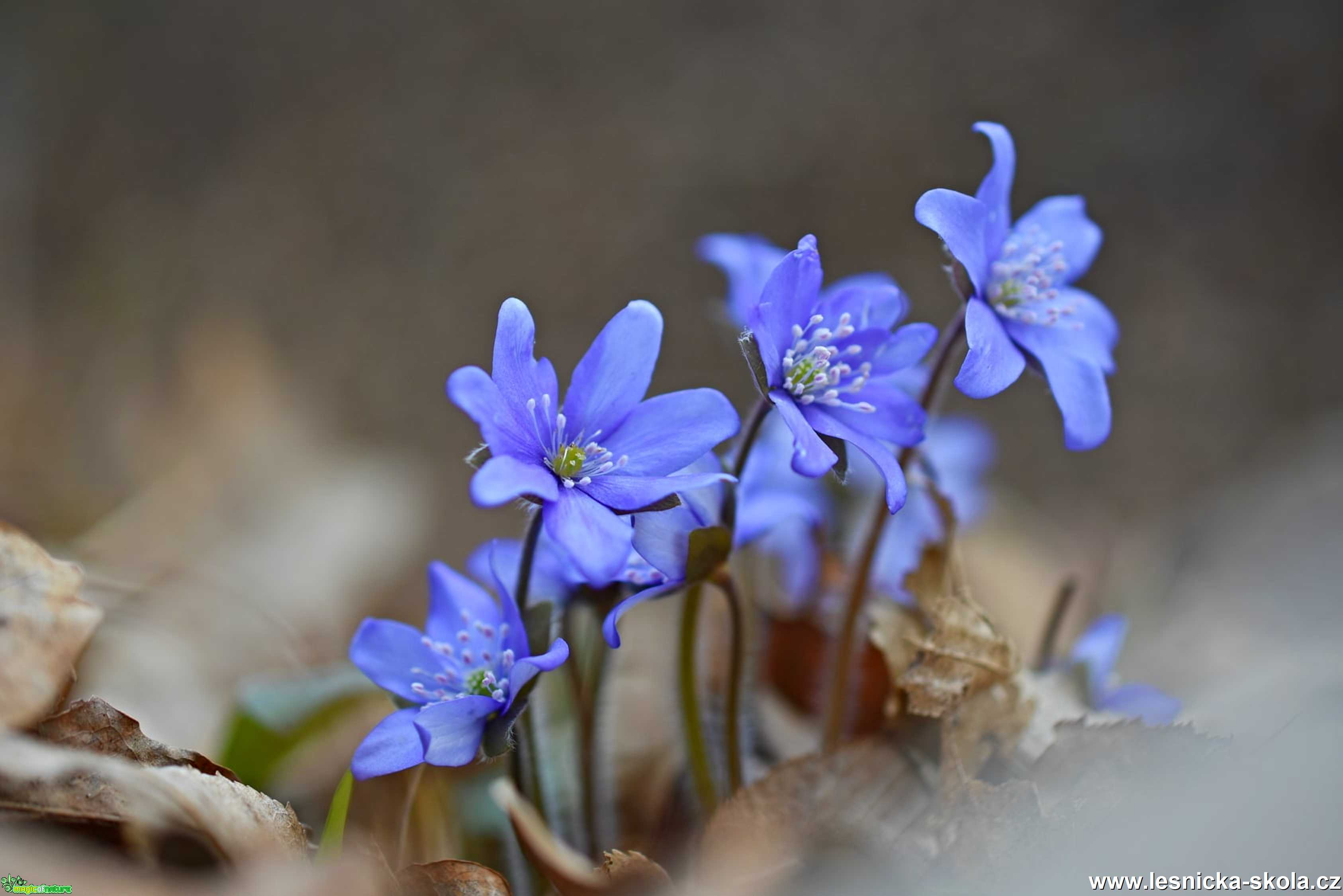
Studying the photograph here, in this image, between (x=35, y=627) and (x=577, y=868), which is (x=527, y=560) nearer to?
(x=577, y=868)

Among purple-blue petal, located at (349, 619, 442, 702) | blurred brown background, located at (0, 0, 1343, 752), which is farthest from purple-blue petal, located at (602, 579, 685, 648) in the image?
blurred brown background, located at (0, 0, 1343, 752)

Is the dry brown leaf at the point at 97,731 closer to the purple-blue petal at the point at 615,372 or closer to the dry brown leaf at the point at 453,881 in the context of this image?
the dry brown leaf at the point at 453,881

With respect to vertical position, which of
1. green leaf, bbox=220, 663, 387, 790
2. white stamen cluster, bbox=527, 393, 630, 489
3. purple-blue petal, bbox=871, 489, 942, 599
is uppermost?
white stamen cluster, bbox=527, 393, 630, 489

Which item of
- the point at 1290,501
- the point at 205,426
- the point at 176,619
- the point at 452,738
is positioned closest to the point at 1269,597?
the point at 1290,501

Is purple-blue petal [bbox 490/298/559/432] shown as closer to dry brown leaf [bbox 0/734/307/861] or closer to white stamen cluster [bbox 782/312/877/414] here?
white stamen cluster [bbox 782/312/877/414]

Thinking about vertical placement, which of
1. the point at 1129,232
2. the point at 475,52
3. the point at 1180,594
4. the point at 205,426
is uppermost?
the point at 475,52

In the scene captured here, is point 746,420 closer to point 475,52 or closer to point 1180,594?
point 1180,594
